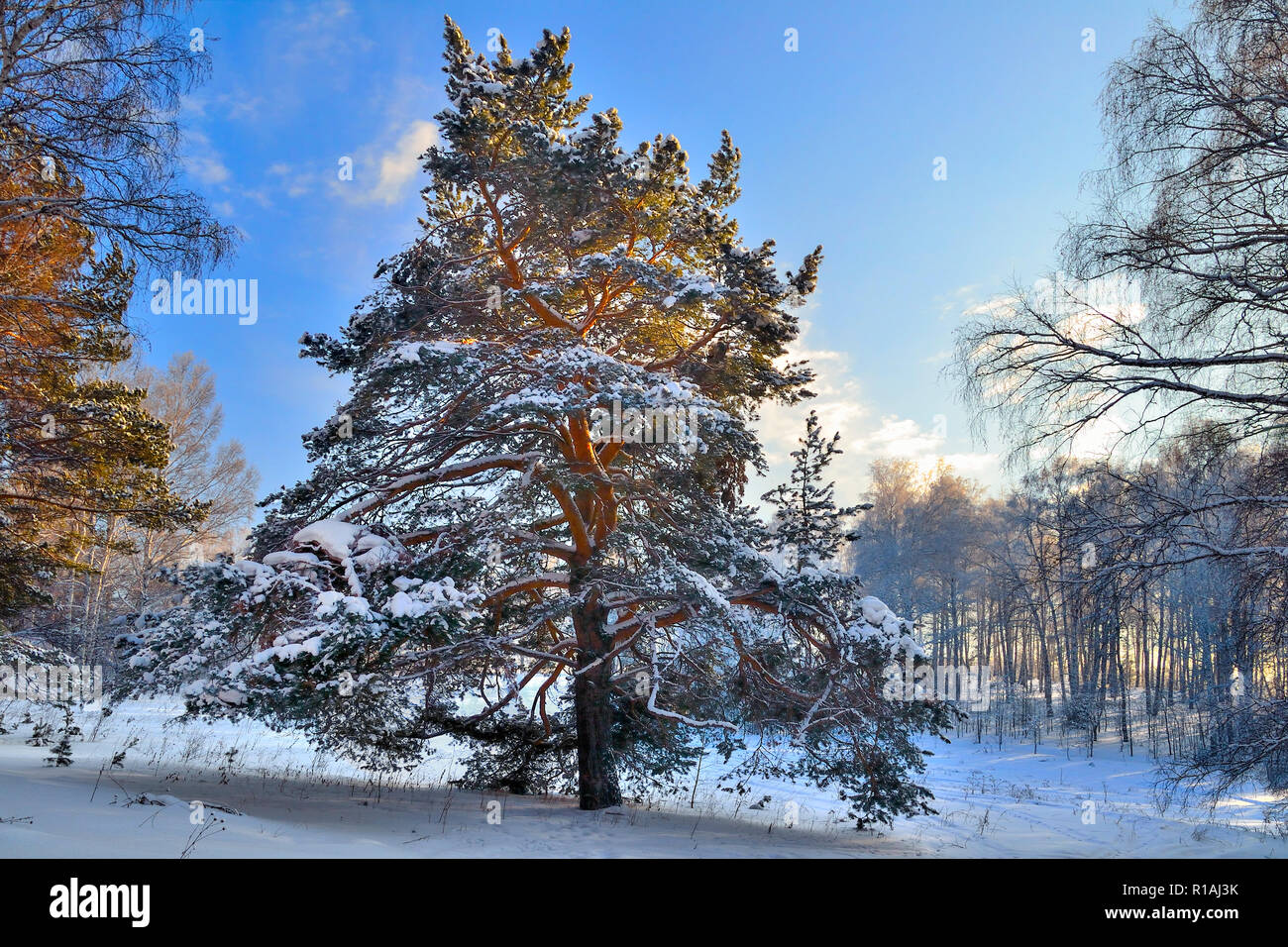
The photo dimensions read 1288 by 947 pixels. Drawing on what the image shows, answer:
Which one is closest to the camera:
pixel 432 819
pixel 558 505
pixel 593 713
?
pixel 432 819

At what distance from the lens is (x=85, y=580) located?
20.0 metres

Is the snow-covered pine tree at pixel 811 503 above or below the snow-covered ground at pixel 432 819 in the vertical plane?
above

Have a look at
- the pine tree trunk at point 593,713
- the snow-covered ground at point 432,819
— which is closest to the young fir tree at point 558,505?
the pine tree trunk at point 593,713

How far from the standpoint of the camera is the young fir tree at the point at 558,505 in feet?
24.5

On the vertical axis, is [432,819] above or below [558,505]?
below

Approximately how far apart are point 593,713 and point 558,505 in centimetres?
323

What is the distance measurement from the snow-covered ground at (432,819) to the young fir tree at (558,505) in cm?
90

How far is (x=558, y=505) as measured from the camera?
1056 centimetres

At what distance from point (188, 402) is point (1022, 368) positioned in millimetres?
24972

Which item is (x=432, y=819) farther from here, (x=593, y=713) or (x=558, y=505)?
(x=558, y=505)

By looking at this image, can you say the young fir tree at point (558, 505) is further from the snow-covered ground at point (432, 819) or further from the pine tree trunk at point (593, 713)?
the snow-covered ground at point (432, 819)

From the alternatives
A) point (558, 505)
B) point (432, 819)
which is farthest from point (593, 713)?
point (558, 505)

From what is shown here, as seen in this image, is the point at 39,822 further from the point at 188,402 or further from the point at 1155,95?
the point at 188,402
